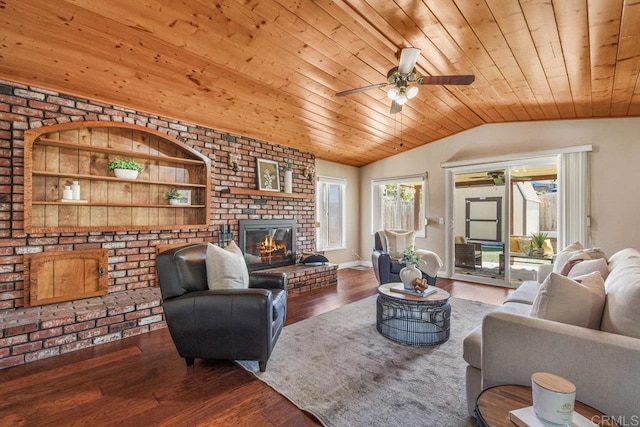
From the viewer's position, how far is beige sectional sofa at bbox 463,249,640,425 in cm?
115

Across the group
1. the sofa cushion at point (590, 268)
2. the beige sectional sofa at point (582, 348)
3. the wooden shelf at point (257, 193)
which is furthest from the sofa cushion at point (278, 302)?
the sofa cushion at point (590, 268)

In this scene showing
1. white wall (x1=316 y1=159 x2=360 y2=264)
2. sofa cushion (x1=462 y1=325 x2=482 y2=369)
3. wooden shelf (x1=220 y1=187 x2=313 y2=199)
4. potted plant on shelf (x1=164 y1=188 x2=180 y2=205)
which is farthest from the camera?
white wall (x1=316 y1=159 x2=360 y2=264)

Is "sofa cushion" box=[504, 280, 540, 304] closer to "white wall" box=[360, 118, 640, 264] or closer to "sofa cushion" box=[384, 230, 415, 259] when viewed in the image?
"sofa cushion" box=[384, 230, 415, 259]

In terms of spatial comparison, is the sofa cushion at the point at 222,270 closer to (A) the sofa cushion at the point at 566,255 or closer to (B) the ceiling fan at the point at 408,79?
(B) the ceiling fan at the point at 408,79

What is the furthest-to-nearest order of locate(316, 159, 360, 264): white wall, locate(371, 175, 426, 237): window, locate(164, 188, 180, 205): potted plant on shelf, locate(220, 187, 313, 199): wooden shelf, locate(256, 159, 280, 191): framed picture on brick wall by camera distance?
locate(316, 159, 360, 264): white wall, locate(371, 175, 426, 237): window, locate(256, 159, 280, 191): framed picture on brick wall, locate(220, 187, 313, 199): wooden shelf, locate(164, 188, 180, 205): potted plant on shelf

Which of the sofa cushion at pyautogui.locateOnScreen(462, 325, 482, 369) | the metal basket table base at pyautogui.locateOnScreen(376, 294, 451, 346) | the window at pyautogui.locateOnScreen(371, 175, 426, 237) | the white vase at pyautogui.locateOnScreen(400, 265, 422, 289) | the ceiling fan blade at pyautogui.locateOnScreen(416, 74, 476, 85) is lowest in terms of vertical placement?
the metal basket table base at pyautogui.locateOnScreen(376, 294, 451, 346)

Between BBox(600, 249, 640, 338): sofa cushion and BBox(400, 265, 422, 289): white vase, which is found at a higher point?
BBox(600, 249, 640, 338): sofa cushion

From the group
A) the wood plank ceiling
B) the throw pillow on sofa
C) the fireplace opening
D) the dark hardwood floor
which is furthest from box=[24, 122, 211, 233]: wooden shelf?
the throw pillow on sofa

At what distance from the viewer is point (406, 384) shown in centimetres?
206

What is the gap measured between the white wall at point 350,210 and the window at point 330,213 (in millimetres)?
130

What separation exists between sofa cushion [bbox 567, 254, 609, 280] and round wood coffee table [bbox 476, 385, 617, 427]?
147 centimetres

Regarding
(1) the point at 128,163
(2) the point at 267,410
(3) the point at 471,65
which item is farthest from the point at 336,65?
(2) the point at 267,410

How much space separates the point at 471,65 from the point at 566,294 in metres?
2.42

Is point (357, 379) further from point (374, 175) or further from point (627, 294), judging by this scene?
point (374, 175)
